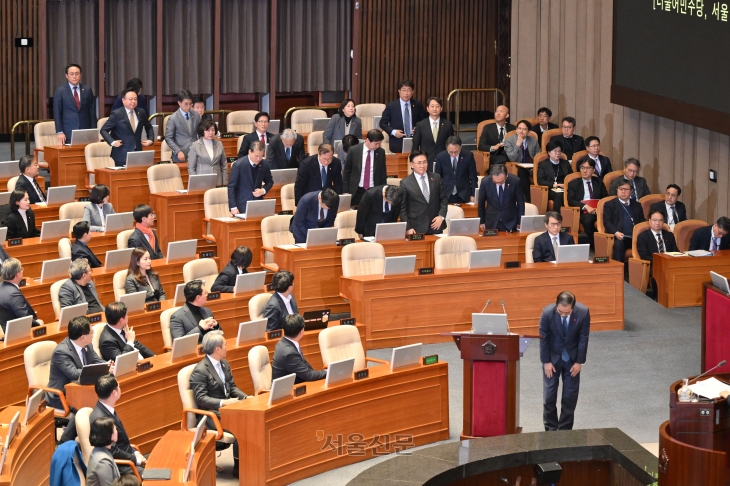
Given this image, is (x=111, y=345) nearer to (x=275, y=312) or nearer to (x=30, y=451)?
(x=275, y=312)

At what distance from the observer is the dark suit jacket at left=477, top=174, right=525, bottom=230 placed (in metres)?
11.7

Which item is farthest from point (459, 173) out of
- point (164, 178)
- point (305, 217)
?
point (164, 178)

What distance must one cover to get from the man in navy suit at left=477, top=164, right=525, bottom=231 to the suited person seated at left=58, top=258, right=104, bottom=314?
4018 mm

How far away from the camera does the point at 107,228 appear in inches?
445

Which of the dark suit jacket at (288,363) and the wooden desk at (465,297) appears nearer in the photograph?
the dark suit jacket at (288,363)

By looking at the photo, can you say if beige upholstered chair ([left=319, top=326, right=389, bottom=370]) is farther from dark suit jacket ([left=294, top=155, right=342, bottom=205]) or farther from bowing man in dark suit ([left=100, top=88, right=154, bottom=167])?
bowing man in dark suit ([left=100, top=88, right=154, bottom=167])

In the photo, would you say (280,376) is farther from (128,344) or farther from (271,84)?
(271,84)

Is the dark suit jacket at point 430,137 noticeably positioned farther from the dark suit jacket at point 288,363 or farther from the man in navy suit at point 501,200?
the dark suit jacket at point 288,363

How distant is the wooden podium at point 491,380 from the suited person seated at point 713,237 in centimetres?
393

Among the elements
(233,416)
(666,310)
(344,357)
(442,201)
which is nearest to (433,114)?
(442,201)

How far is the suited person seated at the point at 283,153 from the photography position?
13188 mm

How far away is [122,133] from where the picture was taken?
13.2 m

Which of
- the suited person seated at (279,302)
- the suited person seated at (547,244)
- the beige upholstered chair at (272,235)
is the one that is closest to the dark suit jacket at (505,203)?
the suited person seated at (547,244)

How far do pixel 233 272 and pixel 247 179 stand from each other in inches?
79.2
